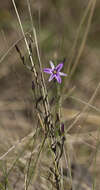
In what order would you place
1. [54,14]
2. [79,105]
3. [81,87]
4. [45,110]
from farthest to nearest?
[54,14] < [81,87] < [79,105] < [45,110]

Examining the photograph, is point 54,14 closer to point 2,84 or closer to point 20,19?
point 2,84

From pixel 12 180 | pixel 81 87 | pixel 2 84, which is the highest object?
pixel 2 84

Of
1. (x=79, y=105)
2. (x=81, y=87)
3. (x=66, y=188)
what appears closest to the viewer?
(x=66, y=188)

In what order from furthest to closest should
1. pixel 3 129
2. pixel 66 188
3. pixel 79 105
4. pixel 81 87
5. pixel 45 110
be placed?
pixel 81 87, pixel 79 105, pixel 3 129, pixel 66 188, pixel 45 110

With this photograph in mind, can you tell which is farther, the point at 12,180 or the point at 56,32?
the point at 56,32

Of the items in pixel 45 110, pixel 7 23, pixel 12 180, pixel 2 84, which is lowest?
pixel 12 180

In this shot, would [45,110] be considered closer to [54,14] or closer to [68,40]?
[68,40]

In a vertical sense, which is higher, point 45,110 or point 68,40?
point 68,40

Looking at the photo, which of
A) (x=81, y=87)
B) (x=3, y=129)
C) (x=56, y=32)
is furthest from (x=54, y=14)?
(x=3, y=129)

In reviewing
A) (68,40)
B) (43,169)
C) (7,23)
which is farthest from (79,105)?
(43,169)
